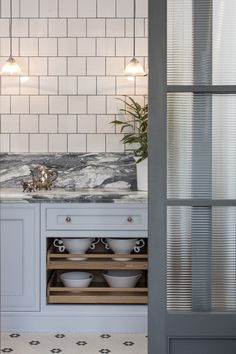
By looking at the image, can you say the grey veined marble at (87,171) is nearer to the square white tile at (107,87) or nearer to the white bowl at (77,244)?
the square white tile at (107,87)

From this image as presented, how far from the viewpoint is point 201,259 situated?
289cm

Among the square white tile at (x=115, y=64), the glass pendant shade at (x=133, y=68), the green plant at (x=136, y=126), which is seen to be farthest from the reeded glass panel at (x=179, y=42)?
the square white tile at (x=115, y=64)

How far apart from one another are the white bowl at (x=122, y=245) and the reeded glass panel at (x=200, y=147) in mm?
1604

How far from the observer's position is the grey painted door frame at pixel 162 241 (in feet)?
9.27

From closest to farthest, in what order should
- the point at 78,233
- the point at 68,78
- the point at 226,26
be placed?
1. the point at 226,26
2. the point at 78,233
3. the point at 68,78

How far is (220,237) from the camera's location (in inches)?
113

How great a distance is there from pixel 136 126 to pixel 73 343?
1844mm

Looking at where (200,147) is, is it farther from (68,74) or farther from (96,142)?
(68,74)

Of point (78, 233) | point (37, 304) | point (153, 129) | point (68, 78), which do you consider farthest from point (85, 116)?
point (153, 129)

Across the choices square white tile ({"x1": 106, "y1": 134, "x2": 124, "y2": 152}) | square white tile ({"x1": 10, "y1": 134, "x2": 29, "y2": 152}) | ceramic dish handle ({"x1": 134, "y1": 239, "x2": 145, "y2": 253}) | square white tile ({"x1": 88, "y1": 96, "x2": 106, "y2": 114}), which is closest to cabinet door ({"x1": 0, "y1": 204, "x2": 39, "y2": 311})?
ceramic dish handle ({"x1": 134, "y1": 239, "x2": 145, "y2": 253})

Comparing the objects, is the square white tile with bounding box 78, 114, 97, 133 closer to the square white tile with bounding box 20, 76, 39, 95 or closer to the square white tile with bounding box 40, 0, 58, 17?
the square white tile with bounding box 20, 76, 39, 95

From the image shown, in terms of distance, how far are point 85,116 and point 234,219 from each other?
8.04 ft

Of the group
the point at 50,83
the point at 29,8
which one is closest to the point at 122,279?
the point at 50,83

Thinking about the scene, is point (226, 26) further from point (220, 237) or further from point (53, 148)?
point (53, 148)
